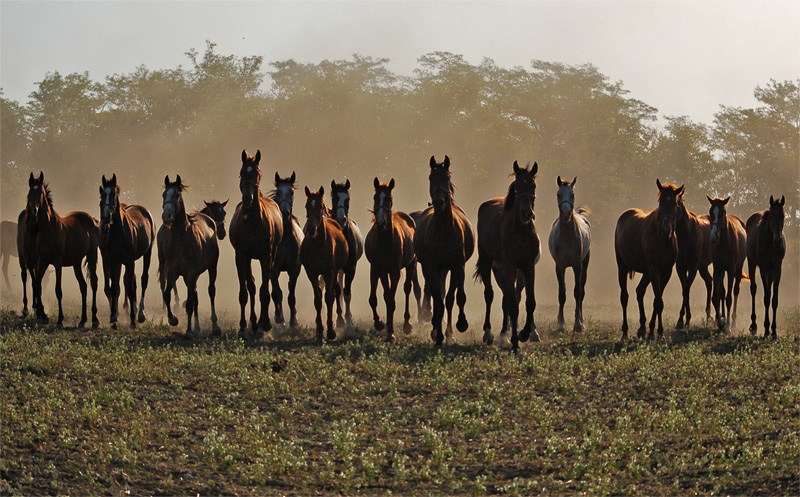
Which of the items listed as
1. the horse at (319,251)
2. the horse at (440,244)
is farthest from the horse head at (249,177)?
the horse at (440,244)

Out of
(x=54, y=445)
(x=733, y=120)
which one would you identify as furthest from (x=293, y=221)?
(x=733, y=120)

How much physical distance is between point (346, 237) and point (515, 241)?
460 centimetres

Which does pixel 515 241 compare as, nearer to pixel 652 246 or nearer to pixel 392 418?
pixel 652 246

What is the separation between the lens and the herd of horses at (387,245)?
747 inches

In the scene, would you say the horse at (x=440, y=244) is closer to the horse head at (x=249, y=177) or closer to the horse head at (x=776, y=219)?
the horse head at (x=249, y=177)

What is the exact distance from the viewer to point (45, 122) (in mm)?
72625

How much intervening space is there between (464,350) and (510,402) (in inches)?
166

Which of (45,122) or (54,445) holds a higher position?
(45,122)

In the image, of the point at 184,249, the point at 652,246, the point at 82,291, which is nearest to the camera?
the point at 184,249

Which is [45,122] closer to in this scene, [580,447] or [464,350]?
[464,350]

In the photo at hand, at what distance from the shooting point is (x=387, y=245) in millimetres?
20203

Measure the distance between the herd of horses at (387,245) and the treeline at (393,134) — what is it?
36.5 metres

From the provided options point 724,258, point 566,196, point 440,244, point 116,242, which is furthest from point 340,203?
point 724,258

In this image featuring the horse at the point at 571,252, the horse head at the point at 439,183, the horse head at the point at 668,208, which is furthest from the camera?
the horse at the point at 571,252
